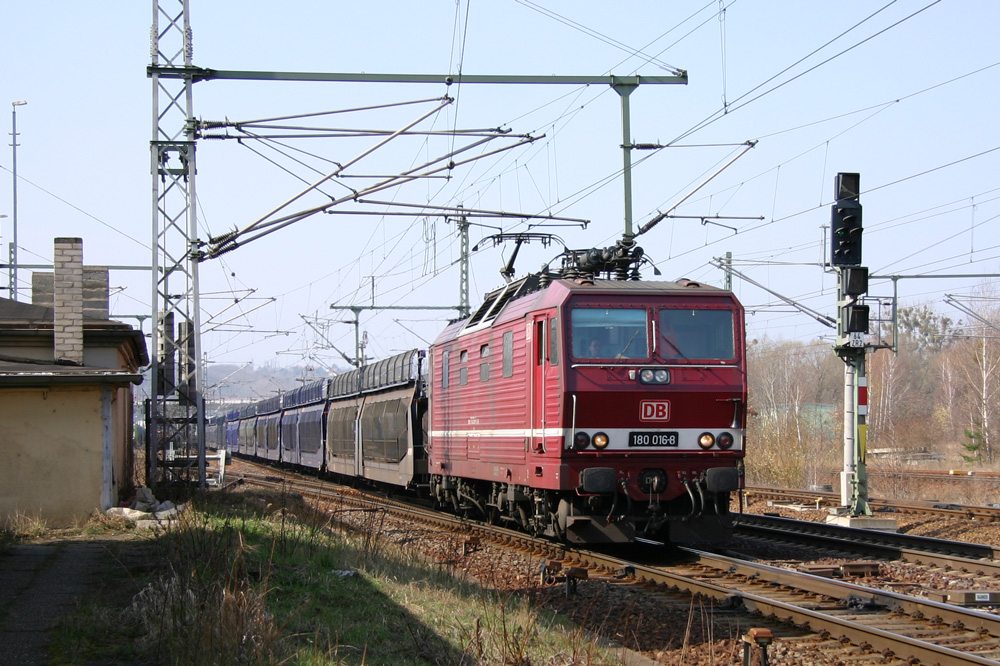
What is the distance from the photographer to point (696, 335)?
12695 mm

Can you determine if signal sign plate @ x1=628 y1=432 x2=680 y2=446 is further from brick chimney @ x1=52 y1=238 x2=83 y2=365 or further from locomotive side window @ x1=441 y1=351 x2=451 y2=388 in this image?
brick chimney @ x1=52 y1=238 x2=83 y2=365

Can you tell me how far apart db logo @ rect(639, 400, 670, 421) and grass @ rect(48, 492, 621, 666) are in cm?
306

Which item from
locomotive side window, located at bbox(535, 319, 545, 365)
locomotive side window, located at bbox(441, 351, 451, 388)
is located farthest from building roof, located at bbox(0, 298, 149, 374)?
locomotive side window, located at bbox(535, 319, 545, 365)

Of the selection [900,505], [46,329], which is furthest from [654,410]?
[46,329]

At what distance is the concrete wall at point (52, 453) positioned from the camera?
14820 millimetres

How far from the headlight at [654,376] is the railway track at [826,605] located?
2.19 m

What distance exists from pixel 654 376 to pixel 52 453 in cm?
920

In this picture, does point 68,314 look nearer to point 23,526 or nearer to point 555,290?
point 23,526

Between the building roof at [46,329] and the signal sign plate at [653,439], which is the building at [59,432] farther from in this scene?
the signal sign plate at [653,439]

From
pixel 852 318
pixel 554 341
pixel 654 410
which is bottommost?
pixel 654 410

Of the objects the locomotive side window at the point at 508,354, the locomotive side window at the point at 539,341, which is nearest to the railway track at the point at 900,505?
the locomotive side window at the point at 508,354

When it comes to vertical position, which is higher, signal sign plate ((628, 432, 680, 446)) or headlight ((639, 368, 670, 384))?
headlight ((639, 368, 670, 384))

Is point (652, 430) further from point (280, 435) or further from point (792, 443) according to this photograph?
point (280, 435)

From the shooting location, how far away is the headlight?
40.6ft
